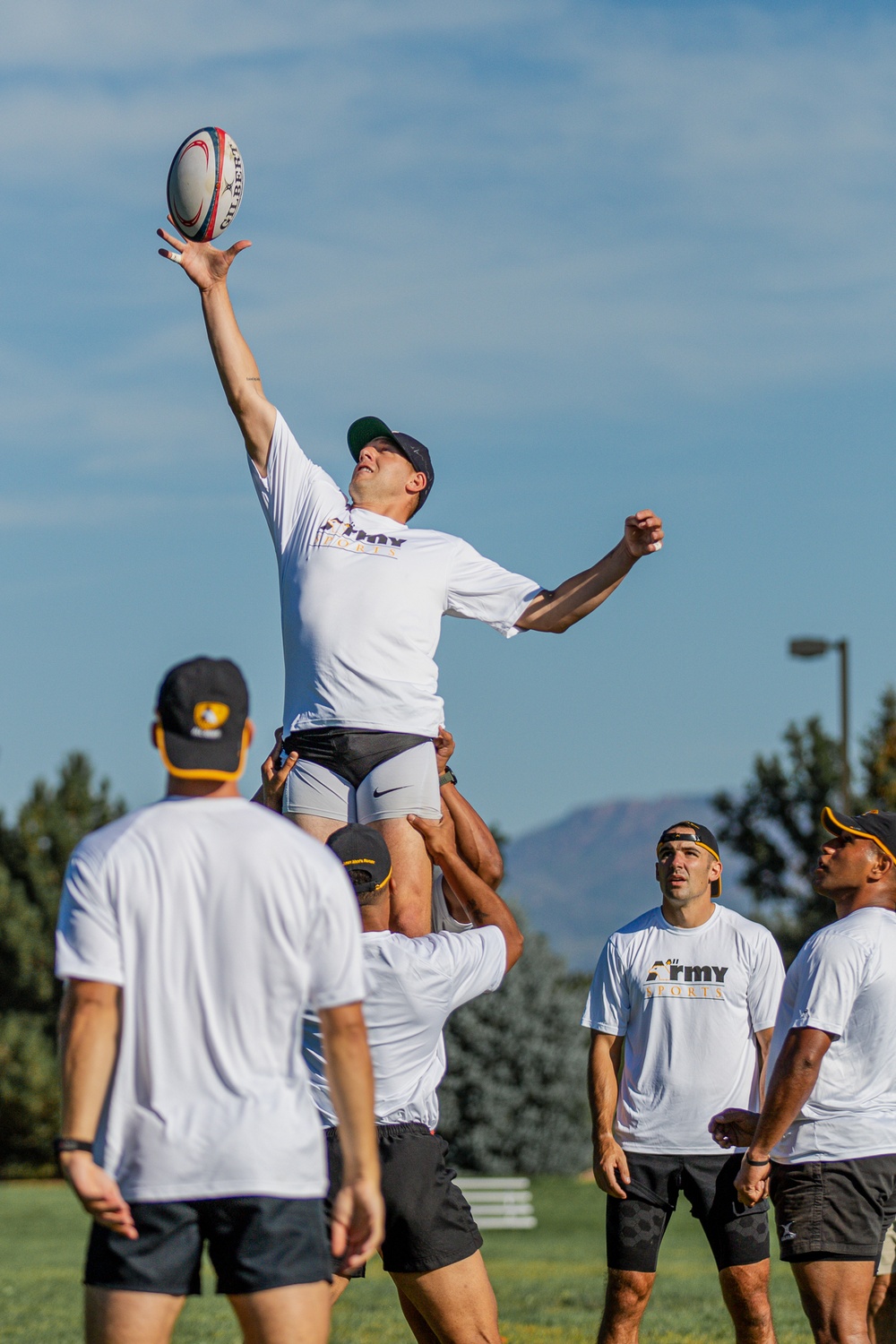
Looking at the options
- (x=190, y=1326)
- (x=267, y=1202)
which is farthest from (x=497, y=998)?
(x=267, y=1202)

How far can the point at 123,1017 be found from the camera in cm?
423

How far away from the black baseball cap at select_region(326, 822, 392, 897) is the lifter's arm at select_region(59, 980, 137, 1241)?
1860mm

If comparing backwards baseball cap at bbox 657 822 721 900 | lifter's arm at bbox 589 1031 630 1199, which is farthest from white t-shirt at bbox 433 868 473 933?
backwards baseball cap at bbox 657 822 721 900

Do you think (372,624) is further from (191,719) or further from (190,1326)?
(190,1326)

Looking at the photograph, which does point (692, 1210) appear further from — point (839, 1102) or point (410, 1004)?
point (410, 1004)

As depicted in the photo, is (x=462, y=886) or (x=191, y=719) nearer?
(x=191, y=719)

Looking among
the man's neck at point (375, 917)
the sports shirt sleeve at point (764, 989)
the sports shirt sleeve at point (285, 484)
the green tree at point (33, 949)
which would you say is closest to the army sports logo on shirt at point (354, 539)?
the sports shirt sleeve at point (285, 484)

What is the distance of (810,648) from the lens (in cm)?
2828

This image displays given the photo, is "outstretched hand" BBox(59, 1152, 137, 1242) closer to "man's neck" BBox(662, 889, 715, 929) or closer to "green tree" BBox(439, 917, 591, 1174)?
"man's neck" BBox(662, 889, 715, 929)

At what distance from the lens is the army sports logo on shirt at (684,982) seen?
8.24 metres

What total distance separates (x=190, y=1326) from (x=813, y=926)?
83.5ft

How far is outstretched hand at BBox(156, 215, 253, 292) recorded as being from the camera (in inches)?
265

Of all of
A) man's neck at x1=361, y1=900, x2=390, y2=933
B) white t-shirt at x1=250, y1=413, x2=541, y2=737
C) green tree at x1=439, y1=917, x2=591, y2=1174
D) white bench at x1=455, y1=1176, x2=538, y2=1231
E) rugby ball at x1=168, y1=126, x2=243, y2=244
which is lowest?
white bench at x1=455, y1=1176, x2=538, y2=1231

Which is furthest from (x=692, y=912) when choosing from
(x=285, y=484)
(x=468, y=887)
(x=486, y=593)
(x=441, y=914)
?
(x=285, y=484)
